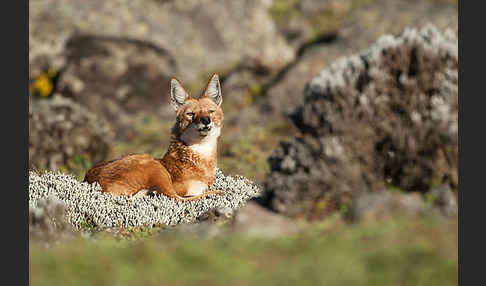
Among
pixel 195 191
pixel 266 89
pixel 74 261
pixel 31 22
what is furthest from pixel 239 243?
pixel 31 22

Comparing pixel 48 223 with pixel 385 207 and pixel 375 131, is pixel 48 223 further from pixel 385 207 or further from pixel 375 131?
pixel 375 131

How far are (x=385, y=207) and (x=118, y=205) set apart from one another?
190 inches

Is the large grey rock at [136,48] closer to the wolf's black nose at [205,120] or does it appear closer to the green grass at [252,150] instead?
the green grass at [252,150]

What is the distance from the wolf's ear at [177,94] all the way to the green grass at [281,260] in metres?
4.40

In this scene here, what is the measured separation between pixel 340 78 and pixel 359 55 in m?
0.63

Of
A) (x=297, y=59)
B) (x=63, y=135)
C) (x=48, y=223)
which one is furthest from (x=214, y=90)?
(x=297, y=59)

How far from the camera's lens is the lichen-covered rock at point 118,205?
1027cm

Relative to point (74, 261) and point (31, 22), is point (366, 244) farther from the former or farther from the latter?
point (31, 22)

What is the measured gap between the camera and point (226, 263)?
6.75m

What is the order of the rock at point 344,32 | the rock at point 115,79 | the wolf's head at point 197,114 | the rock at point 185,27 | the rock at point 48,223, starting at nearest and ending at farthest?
the rock at point 48,223
the wolf's head at point 197,114
the rock at point 344,32
the rock at point 115,79
the rock at point 185,27

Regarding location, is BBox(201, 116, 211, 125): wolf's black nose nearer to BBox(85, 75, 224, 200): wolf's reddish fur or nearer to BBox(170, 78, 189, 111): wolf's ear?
BBox(85, 75, 224, 200): wolf's reddish fur

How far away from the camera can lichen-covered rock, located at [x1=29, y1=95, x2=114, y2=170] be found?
1766 cm

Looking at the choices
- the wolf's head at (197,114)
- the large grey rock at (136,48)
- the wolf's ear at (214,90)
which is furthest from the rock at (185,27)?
the wolf's head at (197,114)

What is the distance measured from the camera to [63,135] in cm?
1795
